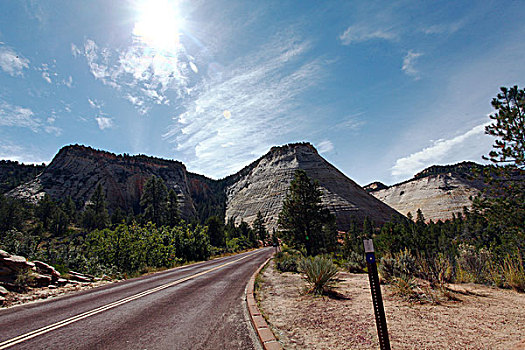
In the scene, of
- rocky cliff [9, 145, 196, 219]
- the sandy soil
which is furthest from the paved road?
rocky cliff [9, 145, 196, 219]

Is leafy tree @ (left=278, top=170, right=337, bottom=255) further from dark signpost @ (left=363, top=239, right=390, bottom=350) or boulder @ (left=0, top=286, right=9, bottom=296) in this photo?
dark signpost @ (left=363, top=239, right=390, bottom=350)

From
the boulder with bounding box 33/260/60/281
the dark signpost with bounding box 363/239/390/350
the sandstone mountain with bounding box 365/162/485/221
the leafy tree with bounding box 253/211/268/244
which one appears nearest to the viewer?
the dark signpost with bounding box 363/239/390/350

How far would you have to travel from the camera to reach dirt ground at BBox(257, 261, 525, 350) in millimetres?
3609

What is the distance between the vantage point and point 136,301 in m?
7.41

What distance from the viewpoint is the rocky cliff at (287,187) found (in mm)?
87375

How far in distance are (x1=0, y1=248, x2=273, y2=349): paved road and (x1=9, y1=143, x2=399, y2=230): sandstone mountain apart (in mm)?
77552

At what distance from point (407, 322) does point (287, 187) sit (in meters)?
93.0

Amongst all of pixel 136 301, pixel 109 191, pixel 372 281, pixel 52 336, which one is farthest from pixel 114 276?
pixel 109 191

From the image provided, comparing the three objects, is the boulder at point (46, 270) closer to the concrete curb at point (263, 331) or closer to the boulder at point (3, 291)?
the boulder at point (3, 291)

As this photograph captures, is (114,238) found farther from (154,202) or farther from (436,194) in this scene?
(436,194)

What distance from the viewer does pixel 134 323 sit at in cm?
530

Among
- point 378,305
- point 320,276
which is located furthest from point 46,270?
point 378,305

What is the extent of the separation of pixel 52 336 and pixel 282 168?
10799 cm

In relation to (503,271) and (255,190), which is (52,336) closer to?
(503,271)
